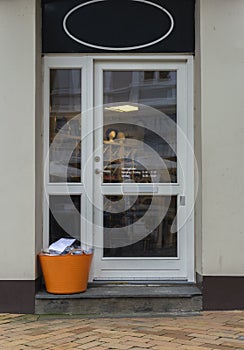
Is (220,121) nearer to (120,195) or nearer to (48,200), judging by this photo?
(120,195)

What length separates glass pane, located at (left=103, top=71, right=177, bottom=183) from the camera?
4.91m

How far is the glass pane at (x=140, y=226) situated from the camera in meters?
4.88

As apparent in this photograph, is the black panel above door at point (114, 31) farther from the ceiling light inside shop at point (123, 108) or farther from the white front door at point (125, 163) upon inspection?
the ceiling light inside shop at point (123, 108)

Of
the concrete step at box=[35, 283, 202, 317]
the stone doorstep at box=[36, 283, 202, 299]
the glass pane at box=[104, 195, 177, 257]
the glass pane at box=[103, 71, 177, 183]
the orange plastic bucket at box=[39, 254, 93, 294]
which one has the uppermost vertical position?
the glass pane at box=[103, 71, 177, 183]

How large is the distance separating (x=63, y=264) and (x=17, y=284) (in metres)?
0.43

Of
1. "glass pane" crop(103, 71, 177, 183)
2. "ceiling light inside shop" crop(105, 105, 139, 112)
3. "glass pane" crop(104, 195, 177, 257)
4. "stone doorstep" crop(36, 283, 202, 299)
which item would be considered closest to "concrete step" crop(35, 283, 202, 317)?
"stone doorstep" crop(36, 283, 202, 299)

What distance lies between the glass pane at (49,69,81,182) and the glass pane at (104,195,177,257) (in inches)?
18.3

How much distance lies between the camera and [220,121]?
4473 mm

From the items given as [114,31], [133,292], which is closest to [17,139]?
[114,31]

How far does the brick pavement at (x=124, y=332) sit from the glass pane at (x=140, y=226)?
75 cm

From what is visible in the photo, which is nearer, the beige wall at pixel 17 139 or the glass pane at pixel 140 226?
the beige wall at pixel 17 139

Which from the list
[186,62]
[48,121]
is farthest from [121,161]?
[186,62]

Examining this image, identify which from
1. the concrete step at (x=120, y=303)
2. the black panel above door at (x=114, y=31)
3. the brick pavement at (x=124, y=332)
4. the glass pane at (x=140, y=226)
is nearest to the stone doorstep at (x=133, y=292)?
the concrete step at (x=120, y=303)

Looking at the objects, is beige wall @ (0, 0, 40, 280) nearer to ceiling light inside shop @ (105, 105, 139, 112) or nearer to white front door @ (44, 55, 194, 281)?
white front door @ (44, 55, 194, 281)
